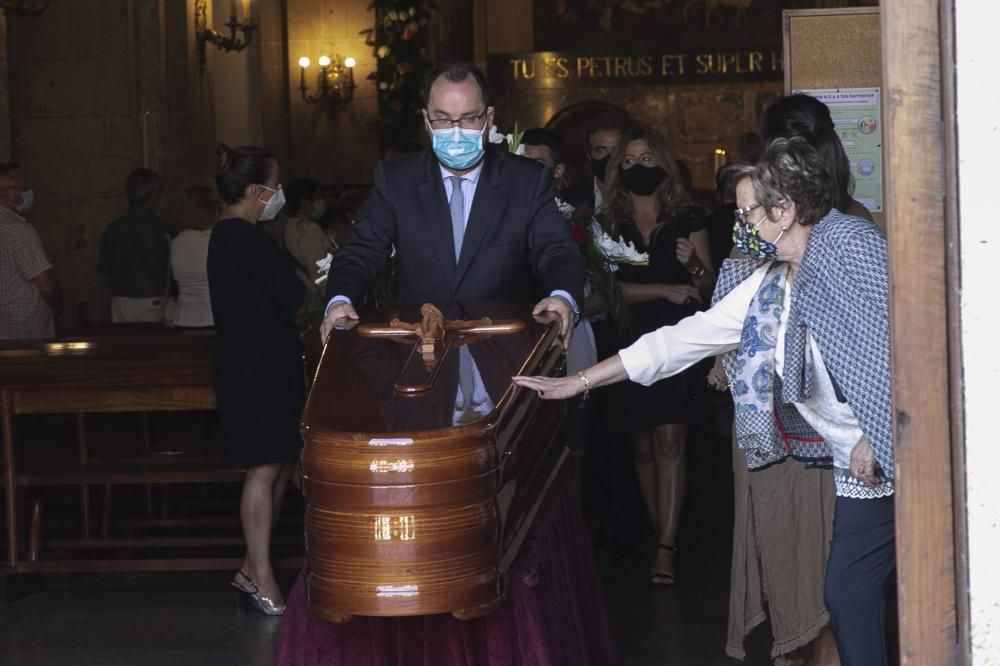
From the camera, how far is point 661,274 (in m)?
6.44

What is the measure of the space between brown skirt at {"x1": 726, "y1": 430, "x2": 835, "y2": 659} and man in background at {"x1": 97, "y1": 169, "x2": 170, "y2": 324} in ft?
17.3

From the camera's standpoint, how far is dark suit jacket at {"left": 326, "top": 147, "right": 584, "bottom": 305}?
4559mm

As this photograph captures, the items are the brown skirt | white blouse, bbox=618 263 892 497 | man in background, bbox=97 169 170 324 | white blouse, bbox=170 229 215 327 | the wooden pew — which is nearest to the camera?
white blouse, bbox=618 263 892 497

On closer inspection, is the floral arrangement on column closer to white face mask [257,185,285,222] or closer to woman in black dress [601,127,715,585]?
woman in black dress [601,127,715,585]

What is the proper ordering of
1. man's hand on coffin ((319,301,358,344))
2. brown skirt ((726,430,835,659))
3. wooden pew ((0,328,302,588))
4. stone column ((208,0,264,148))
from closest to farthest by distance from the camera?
man's hand on coffin ((319,301,358,344))
brown skirt ((726,430,835,659))
wooden pew ((0,328,302,588))
stone column ((208,0,264,148))

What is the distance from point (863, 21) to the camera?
5.46 meters

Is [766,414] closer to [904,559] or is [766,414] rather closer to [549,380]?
[549,380]

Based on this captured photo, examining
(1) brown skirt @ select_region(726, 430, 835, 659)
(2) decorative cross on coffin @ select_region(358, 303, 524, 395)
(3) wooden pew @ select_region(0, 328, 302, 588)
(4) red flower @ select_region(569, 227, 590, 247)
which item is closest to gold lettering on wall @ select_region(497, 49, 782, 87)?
(3) wooden pew @ select_region(0, 328, 302, 588)

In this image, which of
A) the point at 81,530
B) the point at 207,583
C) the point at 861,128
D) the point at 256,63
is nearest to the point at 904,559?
the point at 861,128

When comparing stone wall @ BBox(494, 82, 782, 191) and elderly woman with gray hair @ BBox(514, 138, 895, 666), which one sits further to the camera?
stone wall @ BBox(494, 82, 782, 191)

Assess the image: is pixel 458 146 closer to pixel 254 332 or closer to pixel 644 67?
pixel 254 332

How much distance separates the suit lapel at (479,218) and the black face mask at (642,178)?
1.82 meters

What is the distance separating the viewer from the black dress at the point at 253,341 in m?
5.69

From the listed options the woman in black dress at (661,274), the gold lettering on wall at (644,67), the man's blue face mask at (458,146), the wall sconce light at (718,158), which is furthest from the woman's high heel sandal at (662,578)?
the gold lettering on wall at (644,67)
